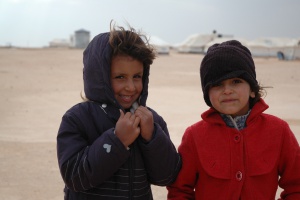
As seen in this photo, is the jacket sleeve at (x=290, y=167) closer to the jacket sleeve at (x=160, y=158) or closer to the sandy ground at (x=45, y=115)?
the jacket sleeve at (x=160, y=158)

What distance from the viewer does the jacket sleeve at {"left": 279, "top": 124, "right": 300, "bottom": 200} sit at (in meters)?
1.94

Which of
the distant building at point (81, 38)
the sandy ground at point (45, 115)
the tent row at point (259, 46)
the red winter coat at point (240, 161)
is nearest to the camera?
the red winter coat at point (240, 161)

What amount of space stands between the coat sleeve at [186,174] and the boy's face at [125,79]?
0.36 m

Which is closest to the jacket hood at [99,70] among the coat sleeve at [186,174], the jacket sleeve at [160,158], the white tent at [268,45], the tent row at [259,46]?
the jacket sleeve at [160,158]

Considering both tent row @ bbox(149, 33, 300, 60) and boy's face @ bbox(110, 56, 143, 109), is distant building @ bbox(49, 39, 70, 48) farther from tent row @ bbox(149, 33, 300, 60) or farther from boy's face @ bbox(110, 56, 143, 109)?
boy's face @ bbox(110, 56, 143, 109)

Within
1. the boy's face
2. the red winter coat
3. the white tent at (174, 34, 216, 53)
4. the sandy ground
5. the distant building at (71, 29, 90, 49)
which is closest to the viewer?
the red winter coat

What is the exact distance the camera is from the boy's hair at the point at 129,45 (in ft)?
6.59

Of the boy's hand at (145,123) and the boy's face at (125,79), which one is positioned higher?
the boy's face at (125,79)

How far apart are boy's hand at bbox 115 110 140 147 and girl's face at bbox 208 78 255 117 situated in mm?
453

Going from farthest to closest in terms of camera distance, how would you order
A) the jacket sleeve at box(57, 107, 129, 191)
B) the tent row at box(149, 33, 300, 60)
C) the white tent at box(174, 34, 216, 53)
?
the white tent at box(174, 34, 216, 53), the tent row at box(149, 33, 300, 60), the jacket sleeve at box(57, 107, 129, 191)

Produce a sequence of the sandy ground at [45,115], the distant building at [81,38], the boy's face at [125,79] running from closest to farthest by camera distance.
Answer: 1. the boy's face at [125,79]
2. the sandy ground at [45,115]
3. the distant building at [81,38]

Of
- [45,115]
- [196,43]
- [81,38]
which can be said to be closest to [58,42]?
[81,38]

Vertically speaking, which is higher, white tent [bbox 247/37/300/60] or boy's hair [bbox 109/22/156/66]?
boy's hair [bbox 109/22/156/66]

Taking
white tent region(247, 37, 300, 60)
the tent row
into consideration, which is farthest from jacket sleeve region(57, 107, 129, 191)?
white tent region(247, 37, 300, 60)
